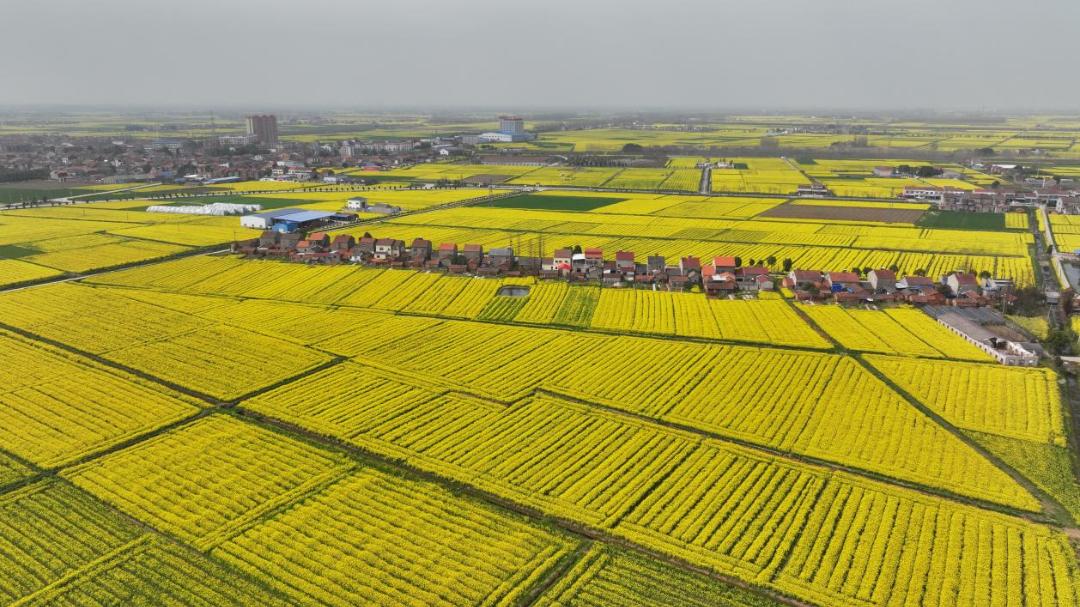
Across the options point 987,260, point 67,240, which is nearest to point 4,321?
point 67,240

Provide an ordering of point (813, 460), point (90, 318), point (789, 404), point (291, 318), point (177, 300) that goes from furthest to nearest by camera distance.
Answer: point (177, 300)
point (291, 318)
point (90, 318)
point (789, 404)
point (813, 460)

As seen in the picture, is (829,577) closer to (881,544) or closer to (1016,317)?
(881,544)

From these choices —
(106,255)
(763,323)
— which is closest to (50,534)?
(763,323)

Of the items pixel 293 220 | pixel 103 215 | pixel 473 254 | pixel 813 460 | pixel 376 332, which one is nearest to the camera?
pixel 813 460

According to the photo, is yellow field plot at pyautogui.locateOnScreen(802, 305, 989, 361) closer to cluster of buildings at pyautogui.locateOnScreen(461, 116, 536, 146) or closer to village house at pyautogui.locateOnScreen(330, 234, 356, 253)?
village house at pyautogui.locateOnScreen(330, 234, 356, 253)

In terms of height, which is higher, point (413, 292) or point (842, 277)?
point (842, 277)

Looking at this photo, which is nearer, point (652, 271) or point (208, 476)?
point (208, 476)

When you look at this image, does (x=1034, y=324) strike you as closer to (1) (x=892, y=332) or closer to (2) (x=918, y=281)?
(2) (x=918, y=281)

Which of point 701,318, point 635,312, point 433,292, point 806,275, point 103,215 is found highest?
point 103,215
